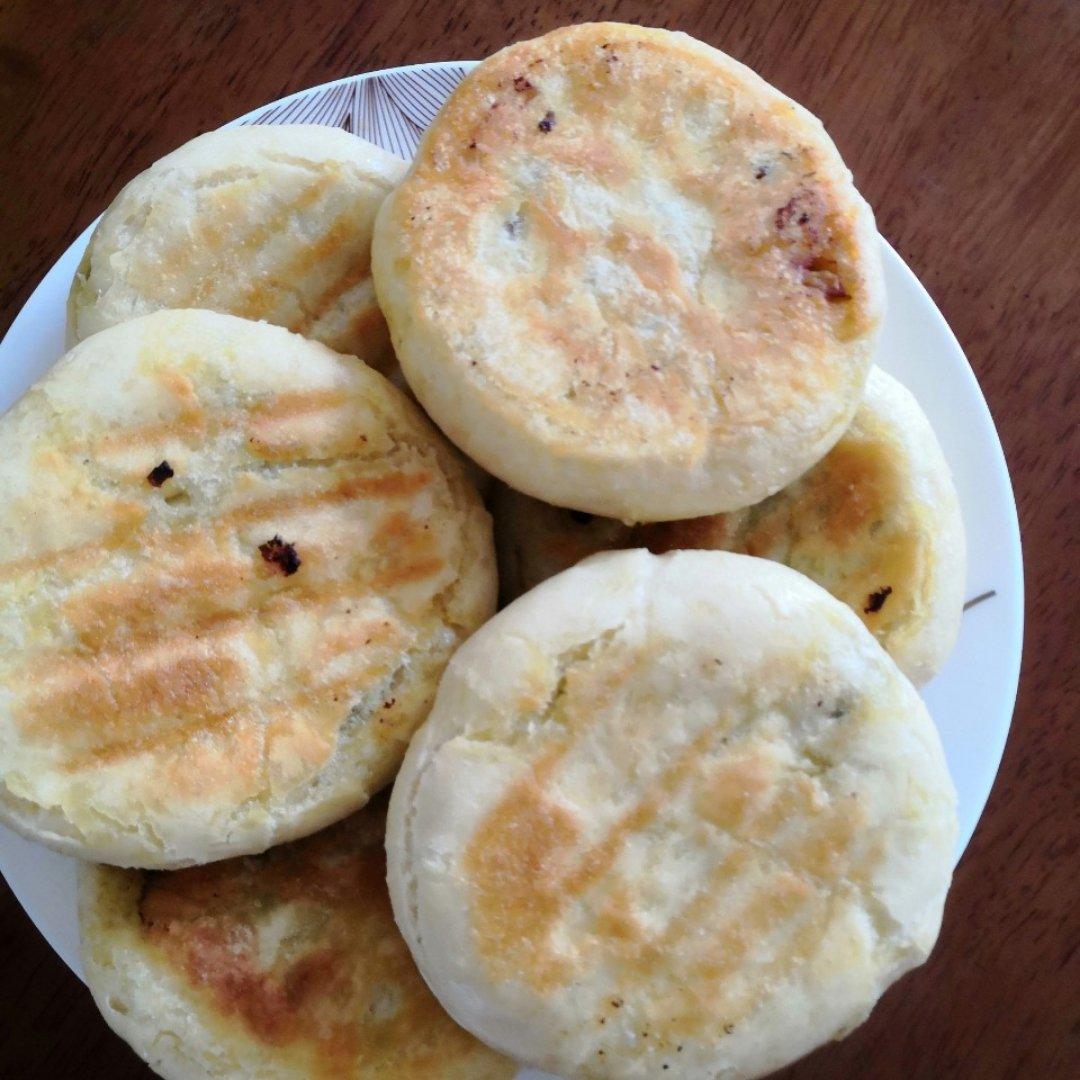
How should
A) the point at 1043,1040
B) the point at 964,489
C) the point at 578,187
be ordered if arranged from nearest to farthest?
the point at 578,187 → the point at 964,489 → the point at 1043,1040

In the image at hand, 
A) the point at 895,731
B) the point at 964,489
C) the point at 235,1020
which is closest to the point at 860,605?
the point at 895,731

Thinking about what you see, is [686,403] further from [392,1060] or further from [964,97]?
[964,97]

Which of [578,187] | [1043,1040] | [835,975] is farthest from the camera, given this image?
[1043,1040]

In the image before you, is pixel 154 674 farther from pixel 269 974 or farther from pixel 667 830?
pixel 667 830

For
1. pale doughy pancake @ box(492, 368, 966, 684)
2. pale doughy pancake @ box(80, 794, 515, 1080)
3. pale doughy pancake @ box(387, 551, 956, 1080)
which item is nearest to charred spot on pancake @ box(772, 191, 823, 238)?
pale doughy pancake @ box(492, 368, 966, 684)

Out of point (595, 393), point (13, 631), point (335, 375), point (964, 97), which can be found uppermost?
point (964, 97)

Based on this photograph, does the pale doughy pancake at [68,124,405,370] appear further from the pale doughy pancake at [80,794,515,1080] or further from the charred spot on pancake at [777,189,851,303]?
the pale doughy pancake at [80,794,515,1080]

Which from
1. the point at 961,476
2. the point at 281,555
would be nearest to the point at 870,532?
the point at 961,476

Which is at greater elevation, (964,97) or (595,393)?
(964,97)
